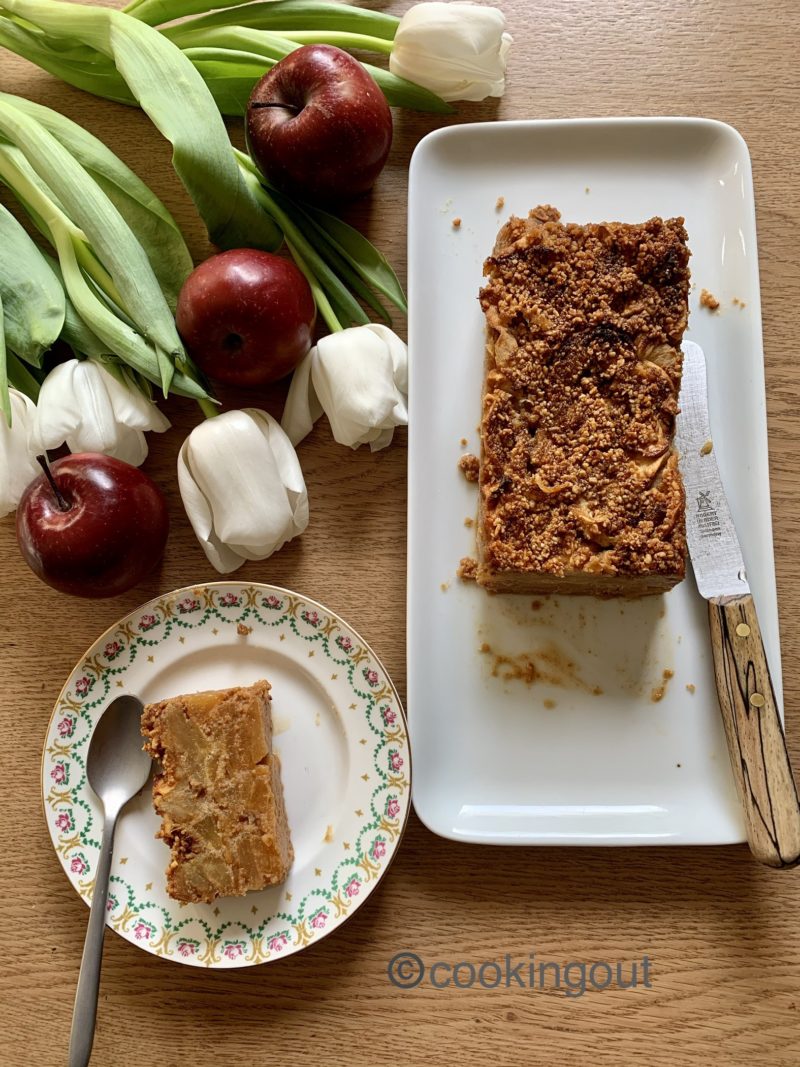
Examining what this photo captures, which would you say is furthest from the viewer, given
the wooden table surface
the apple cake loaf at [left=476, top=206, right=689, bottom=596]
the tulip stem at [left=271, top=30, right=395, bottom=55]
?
the tulip stem at [left=271, top=30, right=395, bottom=55]

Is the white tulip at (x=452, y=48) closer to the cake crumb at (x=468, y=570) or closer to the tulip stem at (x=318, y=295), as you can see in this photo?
→ the tulip stem at (x=318, y=295)

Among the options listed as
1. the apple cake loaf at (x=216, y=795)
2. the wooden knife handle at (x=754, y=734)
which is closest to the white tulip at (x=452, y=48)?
the wooden knife handle at (x=754, y=734)

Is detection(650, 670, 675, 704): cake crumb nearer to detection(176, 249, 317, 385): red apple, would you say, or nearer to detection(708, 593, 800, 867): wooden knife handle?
detection(708, 593, 800, 867): wooden knife handle

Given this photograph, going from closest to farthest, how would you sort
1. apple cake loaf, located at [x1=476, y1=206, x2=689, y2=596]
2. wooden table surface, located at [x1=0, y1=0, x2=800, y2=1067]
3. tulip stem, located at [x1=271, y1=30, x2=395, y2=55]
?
apple cake loaf, located at [x1=476, y1=206, x2=689, y2=596] → wooden table surface, located at [x1=0, y1=0, x2=800, y2=1067] → tulip stem, located at [x1=271, y1=30, x2=395, y2=55]

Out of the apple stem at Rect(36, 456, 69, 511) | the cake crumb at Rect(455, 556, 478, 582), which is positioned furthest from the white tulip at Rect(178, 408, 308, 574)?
the cake crumb at Rect(455, 556, 478, 582)

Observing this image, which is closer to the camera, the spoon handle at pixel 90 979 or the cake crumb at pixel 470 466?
the spoon handle at pixel 90 979

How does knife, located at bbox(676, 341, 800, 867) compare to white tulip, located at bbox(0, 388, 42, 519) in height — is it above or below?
below
